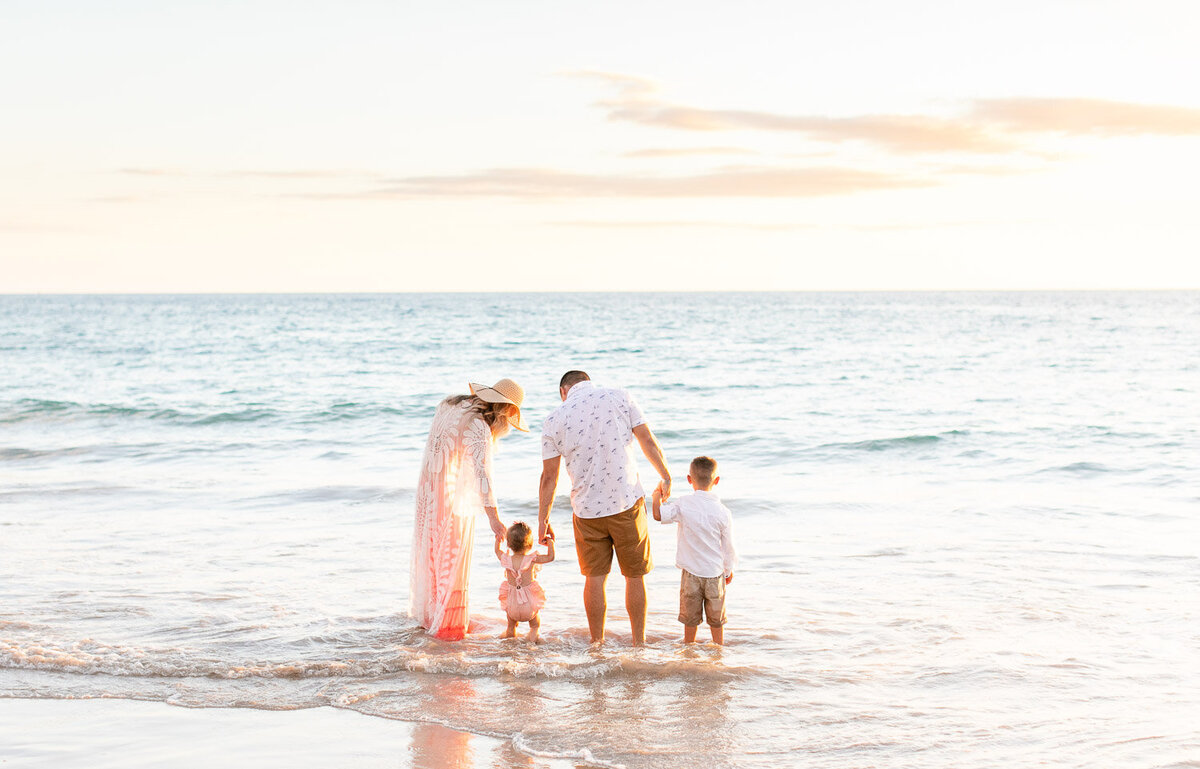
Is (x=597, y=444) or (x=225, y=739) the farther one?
(x=597, y=444)

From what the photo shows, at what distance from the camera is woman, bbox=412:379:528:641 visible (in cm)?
594

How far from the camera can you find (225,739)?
4551 millimetres

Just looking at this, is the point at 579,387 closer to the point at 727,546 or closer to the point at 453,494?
the point at 453,494

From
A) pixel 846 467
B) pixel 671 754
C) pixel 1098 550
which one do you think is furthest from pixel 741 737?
pixel 846 467

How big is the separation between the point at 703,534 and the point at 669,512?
0.81 ft

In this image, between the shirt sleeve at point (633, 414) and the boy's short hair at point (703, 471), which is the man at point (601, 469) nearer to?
the shirt sleeve at point (633, 414)

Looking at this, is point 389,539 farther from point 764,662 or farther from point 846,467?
point 846,467

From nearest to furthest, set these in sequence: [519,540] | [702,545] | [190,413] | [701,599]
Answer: [702,545], [701,599], [519,540], [190,413]

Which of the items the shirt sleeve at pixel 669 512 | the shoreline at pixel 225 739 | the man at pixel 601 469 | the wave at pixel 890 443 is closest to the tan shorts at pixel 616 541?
the man at pixel 601 469

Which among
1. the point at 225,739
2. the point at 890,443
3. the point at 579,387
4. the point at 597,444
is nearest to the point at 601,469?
the point at 597,444

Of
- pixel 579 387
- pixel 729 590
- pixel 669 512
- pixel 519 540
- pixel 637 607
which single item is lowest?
pixel 729 590

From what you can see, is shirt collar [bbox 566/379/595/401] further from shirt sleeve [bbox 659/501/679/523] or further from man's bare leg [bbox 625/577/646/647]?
man's bare leg [bbox 625/577/646/647]

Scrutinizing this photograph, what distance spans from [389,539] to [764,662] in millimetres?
4335

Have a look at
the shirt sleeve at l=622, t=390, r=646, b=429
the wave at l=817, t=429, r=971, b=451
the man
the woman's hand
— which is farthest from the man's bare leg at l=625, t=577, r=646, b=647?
the wave at l=817, t=429, r=971, b=451
